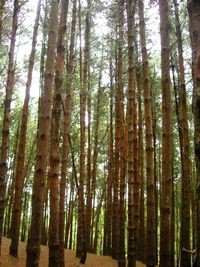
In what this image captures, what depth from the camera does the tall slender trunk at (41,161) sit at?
14.7 feet

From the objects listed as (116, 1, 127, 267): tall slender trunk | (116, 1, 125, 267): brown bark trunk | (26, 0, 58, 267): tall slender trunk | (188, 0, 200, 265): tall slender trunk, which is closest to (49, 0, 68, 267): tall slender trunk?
(26, 0, 58, 267): tall slender trunk

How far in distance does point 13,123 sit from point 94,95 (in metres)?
4.57

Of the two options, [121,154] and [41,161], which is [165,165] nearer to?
[41,161]

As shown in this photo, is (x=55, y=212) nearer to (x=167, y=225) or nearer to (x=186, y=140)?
(x=167, y=225)

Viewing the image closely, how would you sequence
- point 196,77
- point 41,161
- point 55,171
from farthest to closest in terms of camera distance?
point 55,171 → point 41,161 → point 196,77

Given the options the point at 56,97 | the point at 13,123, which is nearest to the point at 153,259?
the point at 56,97

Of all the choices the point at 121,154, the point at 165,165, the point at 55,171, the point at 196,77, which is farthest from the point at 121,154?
the point at 196,77

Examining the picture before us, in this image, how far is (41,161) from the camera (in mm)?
4727

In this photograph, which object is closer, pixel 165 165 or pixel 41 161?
pixel 41 161

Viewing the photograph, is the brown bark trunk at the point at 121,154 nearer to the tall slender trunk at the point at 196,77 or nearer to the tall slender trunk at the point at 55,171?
the tall slender trunk at the point at 55,171

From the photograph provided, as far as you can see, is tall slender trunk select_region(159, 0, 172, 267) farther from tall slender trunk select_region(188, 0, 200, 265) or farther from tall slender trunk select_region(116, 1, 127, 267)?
tall slender trunk select_region(188, 0, 200, 265)

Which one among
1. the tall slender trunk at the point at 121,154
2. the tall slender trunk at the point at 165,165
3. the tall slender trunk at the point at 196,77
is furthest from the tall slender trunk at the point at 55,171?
the tall slender trunk at the point at 196,77

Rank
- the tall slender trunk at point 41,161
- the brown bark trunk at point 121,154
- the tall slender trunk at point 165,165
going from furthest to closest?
the brown bark trunk at point 121,154, the tall slender trunk at point 165,165, the tall slender trunk at point 41,161

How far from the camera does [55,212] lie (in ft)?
17.5
